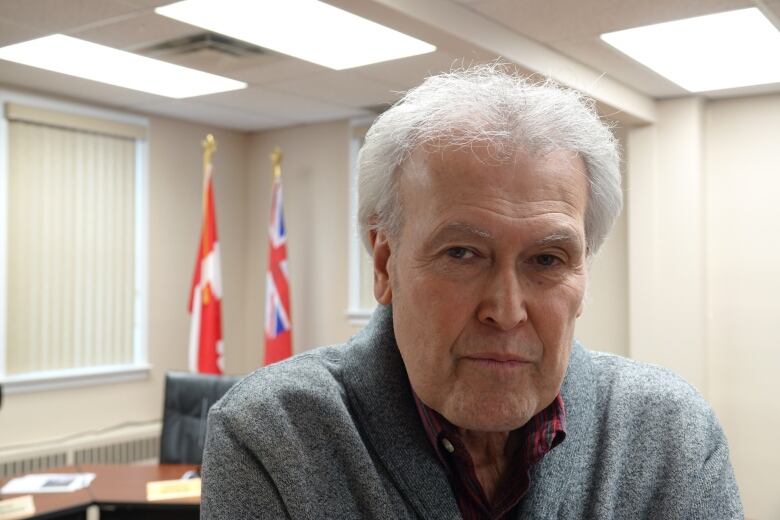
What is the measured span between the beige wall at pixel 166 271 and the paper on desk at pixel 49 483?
4.22 ft

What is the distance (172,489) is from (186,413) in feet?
2.30

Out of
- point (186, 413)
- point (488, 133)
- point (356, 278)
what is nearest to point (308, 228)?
point (356, 278)

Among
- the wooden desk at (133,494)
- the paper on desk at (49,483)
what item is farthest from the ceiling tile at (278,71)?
the paper on desk at (49,483)

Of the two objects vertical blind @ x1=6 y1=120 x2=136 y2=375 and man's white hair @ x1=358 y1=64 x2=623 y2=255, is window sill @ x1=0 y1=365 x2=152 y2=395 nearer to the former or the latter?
vertical blind @ x1=6 y1=120 x2=136 y2=375

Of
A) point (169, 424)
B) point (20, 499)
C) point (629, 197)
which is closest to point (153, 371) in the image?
point (169, 424)

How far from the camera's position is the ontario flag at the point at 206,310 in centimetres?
521

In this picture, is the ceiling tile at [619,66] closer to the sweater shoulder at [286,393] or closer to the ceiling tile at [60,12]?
the ceiling tile at [60,12]

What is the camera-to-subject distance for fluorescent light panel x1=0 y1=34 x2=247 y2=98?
386 centimetres

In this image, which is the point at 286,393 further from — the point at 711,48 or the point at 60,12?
the point at 711,48

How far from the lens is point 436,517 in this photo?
96 cm

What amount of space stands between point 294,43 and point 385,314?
286cm

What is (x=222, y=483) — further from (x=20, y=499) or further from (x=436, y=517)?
(x=20, y=499)

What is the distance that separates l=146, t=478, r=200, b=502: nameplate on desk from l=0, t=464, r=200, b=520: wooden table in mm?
33

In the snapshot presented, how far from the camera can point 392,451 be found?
39.6 inches
